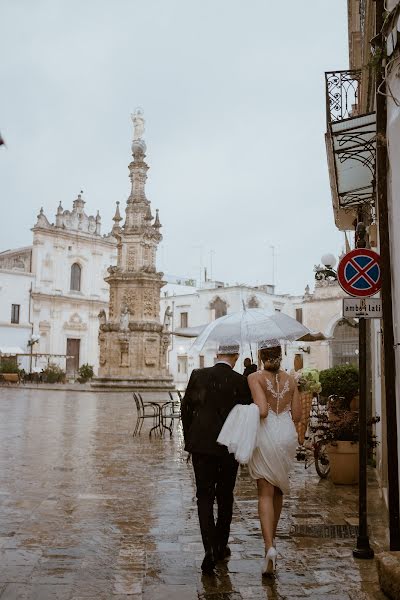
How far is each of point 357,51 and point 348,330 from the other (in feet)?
112

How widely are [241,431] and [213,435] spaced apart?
0.31 meters

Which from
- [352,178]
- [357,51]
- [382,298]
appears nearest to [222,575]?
[382,298]

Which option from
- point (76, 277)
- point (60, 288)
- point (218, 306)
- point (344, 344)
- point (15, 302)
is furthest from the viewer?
point (218, 306)

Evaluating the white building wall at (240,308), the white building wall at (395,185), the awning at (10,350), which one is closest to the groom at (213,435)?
the white building wall at (395,185)

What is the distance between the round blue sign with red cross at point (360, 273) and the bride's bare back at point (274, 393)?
1055 millimetres

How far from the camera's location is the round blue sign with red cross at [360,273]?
5457mm

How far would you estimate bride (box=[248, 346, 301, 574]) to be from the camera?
4730 mm

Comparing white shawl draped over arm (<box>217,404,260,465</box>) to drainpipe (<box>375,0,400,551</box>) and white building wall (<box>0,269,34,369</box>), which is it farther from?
white building wall (<box>0,269,34,369</box>)

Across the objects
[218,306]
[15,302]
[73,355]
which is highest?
[218,306]

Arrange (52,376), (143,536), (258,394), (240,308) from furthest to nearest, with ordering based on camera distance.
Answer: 1. (240,308)
2. (52,376)
3. (143,536)
4. (258,394)

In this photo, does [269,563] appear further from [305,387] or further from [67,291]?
[67,291]

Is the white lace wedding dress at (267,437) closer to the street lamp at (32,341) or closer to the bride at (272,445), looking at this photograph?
the bride at (272,445)

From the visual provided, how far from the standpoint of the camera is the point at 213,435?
4906 mm

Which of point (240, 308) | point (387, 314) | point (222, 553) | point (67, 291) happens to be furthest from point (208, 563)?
point (240, 308)
